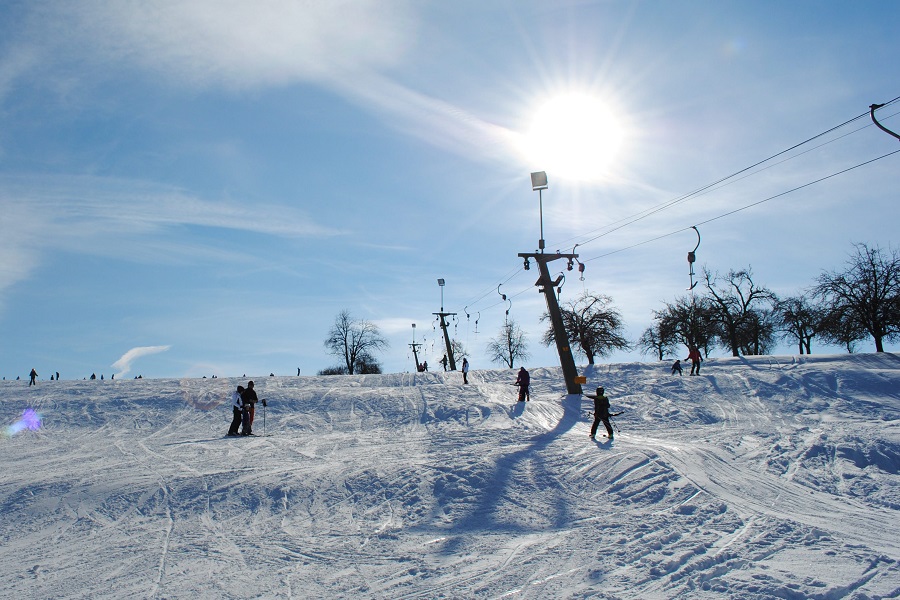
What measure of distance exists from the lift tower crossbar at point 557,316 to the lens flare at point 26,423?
2158 cm

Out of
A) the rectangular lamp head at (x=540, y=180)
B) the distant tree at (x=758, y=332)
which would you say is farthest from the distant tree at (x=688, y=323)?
the rectangular lamp head at (x=540, y=180)

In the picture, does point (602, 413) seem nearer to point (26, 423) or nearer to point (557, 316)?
point (557, 316)

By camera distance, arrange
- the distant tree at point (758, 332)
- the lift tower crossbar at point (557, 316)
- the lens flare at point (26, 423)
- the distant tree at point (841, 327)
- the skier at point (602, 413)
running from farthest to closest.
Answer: the distant tree at point (758, 332), the distant tree at point (841, 327), the lift tower crossbar at point (557, 316), the lens flare at point (26, 423), the skier at point (602, 413)

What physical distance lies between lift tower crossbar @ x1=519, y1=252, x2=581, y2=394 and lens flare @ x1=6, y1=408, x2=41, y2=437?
21.6 meters

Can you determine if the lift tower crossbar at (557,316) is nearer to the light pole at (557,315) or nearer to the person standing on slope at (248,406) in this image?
the light pole at (557,315)

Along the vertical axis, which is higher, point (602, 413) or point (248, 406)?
point (248, 406)

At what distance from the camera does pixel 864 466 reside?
13.4 m

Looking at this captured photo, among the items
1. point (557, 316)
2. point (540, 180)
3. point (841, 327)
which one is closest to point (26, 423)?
point (557, 316)

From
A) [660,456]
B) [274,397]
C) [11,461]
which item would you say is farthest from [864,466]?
[274,397]

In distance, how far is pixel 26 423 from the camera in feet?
82.8

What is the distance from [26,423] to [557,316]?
22783 millimetres

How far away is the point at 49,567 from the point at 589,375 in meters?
31.0

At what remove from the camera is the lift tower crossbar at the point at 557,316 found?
90.4ft

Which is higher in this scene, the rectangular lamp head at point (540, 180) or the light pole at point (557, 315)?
the rectangular lamp head at point (540, 180)
